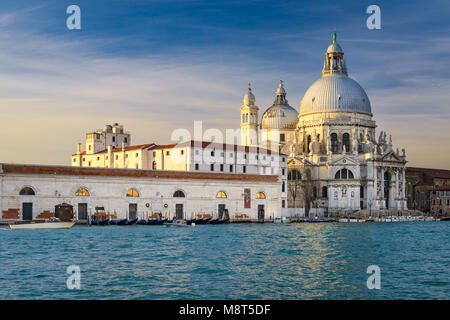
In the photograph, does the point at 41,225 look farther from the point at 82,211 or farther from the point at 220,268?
the point at 220,268

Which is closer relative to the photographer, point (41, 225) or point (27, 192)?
point (41, 225)

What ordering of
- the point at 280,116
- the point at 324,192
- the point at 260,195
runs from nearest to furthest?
1. the point at 260,195
2. the point at 324,192
3. the point at 280,116

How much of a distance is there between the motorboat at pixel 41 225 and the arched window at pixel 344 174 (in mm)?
39067

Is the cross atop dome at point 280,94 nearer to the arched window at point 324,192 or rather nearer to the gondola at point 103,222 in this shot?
the arched window at point 324,192

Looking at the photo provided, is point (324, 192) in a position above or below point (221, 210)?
above

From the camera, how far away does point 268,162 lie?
67.8 meters

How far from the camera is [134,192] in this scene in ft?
175

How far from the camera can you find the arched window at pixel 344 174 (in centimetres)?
7538

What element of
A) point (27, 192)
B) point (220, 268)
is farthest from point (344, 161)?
point (220, 268)

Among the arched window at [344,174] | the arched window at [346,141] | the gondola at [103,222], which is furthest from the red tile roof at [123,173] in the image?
the arched window at [346,141]

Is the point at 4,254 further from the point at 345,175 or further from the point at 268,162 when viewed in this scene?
the point at 345,175

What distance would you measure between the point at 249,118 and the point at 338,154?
45.0 feet
